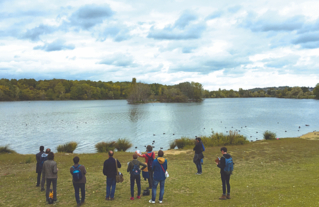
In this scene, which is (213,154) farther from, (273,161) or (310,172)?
(310,172)

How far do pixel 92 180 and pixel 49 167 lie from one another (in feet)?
11.6

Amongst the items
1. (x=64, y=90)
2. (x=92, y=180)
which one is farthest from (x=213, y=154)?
(x=64, y=90)

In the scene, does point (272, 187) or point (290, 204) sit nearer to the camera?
point (290, 204)

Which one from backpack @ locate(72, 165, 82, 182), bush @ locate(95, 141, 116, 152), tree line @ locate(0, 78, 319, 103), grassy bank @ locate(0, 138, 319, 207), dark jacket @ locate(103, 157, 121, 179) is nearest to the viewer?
backpack @ locate(72, 165, 82, 182)

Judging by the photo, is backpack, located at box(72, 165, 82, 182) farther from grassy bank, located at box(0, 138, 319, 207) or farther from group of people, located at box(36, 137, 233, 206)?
grassy bank, located at box(0, 138, 319, 207)

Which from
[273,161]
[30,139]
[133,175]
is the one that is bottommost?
[30,139]

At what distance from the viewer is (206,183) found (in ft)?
34.7

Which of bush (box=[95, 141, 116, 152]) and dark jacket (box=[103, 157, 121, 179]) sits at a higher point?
dark jacket (box=[103, 157, 121, 179])

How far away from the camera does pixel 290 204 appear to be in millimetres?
7008

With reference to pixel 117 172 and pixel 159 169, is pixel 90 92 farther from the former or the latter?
pixel 159 169

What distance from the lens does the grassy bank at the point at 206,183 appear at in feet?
26.9

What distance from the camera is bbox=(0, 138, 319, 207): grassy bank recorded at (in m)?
8.20

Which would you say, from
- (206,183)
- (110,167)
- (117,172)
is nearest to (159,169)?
(117,172)

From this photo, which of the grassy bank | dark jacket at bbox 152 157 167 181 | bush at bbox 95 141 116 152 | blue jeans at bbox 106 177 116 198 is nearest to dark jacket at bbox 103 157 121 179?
blue jeans at bbox 106 177 116 198
